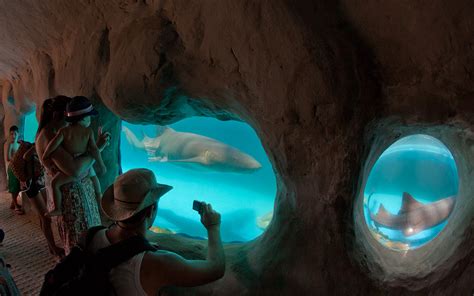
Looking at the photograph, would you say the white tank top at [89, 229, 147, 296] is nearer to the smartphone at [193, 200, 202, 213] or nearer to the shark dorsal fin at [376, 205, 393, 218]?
the smartphone at [193, 200, 202, 213]

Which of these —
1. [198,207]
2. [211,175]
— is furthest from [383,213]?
[211,175]

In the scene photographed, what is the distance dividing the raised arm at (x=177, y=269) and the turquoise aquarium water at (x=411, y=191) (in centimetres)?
436

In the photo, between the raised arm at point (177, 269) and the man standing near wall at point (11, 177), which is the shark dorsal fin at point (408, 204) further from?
the man standing near wall at point (11, 177)

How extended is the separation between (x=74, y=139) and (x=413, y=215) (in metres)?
5.80

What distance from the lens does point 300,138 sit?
1.95 meters

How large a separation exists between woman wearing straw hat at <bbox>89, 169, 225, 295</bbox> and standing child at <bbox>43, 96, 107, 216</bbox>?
1.33m

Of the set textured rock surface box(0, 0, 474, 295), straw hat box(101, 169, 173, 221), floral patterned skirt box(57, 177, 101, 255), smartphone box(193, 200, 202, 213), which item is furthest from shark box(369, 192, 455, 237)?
straw hat box(101, 169, 173, 221)

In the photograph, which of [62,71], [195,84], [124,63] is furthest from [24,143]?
[195,84]

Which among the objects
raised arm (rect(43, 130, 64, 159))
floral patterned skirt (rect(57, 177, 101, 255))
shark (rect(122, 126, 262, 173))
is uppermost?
shark (rect(122, 126, 262, 173))

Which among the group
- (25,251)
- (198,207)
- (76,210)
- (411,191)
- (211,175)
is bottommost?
(25,251)

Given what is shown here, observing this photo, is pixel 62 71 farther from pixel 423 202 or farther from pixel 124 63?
pixel 423 202

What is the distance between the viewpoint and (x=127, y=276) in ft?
4.08

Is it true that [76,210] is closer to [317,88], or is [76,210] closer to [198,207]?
[198,207]

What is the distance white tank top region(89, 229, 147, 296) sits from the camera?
1.22m
